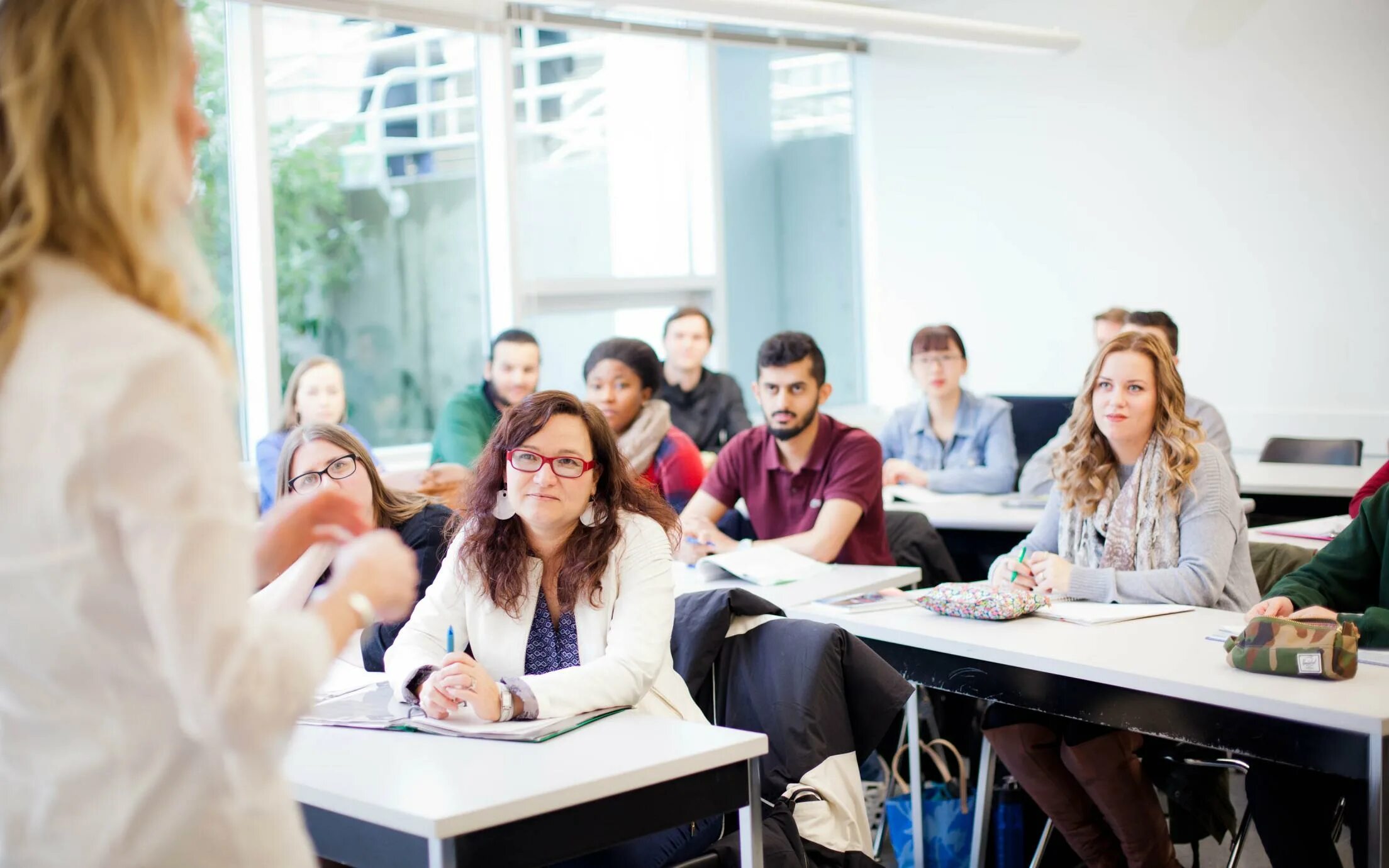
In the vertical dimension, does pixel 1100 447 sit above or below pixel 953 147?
below

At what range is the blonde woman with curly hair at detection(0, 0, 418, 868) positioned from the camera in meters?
1.05

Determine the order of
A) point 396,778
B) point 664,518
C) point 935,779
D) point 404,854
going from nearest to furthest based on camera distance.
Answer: point 404,854, point 396,778, point 664,518, point 935,779

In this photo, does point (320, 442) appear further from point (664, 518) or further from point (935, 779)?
point (935, 779)

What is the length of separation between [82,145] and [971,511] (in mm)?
4066

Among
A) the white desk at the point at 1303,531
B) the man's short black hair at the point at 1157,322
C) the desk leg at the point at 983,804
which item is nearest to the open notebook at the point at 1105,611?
the desk leg at the point at 983,804

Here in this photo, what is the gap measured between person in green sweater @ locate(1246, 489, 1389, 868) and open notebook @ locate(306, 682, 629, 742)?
50.6 inches

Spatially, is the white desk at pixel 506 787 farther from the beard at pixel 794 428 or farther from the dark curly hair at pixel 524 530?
the beard at pixel 794 428

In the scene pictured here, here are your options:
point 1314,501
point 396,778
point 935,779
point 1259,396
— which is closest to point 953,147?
point 1259,396

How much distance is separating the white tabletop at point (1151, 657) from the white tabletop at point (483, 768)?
2.55ft

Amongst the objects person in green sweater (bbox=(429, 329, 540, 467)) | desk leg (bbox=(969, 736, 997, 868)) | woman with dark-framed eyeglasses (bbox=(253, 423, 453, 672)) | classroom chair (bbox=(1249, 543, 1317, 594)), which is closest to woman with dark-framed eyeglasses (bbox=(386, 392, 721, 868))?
woman with dark-framed eyeglasses (bbox=(253, 423, 453, 672))

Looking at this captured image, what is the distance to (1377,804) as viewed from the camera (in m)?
1.99

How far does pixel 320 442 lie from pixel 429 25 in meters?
4.18

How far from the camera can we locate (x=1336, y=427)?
639 centimetres

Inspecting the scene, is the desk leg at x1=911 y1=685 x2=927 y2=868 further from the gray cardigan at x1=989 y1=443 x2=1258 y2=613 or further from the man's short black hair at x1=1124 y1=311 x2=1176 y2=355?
the man's short black hair at x1=1124 y1=311 x2=1176 y2=355
